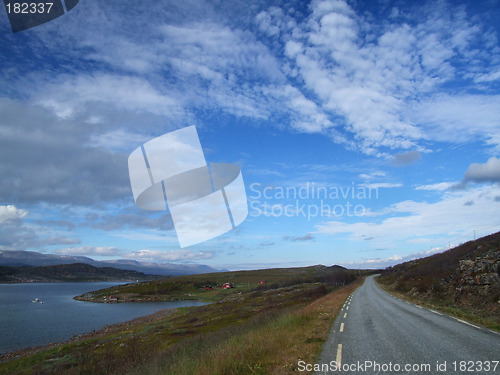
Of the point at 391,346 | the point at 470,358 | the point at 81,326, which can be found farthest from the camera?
the point at 81,326

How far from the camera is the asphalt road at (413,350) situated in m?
8.16

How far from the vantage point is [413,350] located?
32.4 feet

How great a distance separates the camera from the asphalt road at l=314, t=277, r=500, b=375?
26.8 feet

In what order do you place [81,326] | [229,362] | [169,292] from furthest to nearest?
[169,292] → [81,326] → [229,362]

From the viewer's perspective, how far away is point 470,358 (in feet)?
28.6

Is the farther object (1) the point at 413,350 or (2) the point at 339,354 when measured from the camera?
(1) the point at 413,350

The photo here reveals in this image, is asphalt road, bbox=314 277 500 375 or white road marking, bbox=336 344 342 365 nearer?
asphalt road, bbox=314 277 500 375

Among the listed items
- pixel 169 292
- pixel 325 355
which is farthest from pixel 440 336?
pixel 169 292

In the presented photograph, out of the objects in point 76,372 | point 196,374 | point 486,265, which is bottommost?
point 76,372

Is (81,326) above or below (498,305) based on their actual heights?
below

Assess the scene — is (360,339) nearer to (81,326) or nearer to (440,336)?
(440,336)

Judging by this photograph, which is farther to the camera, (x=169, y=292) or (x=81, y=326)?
(x=169, y=292)

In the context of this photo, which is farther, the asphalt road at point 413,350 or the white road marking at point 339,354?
the white road marking at point 339,354

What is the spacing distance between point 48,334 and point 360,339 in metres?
52.3
